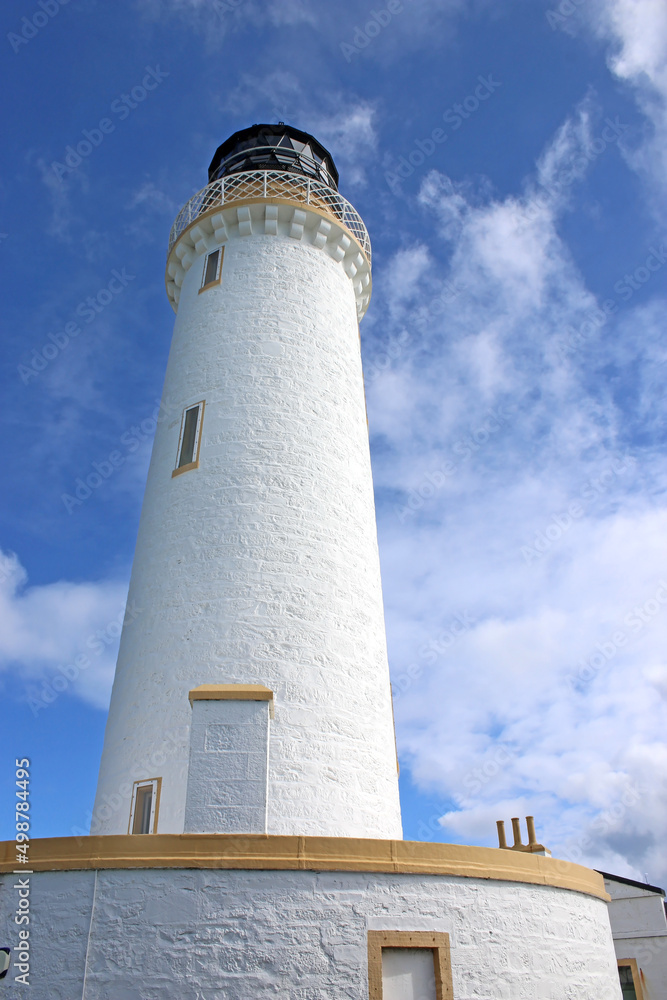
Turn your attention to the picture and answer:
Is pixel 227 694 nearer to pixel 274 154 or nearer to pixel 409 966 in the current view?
pixel 409 966

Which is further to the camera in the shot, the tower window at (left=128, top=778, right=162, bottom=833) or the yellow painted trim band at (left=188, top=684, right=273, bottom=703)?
the tower window at (left=128, top=778, right=162, bottom=833)

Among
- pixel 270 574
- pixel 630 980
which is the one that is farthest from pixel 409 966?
pixel 630 980

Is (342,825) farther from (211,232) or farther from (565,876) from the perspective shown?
(211,232)

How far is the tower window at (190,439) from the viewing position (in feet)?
42.1

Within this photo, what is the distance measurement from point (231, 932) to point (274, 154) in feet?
58.0

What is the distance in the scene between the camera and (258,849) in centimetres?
719

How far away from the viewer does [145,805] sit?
9.97 m

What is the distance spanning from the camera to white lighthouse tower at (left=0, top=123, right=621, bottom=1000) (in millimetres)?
6957

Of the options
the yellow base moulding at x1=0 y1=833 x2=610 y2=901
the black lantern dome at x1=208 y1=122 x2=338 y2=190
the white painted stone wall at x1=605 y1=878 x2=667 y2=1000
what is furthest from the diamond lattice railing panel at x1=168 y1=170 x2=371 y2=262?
the white painted stone wall at x1=605 y1=878 x2=667 y2=1000

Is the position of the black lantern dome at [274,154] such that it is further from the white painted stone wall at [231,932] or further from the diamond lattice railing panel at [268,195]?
the white painted stone wall at [231,932]

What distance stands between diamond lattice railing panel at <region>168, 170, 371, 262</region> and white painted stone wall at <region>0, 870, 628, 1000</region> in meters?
13.6

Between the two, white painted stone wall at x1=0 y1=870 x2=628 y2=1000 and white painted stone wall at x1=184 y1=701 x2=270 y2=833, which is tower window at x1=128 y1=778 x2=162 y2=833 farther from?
white painted stone wall at x1=0 y1=870 x2=628 y2=1000

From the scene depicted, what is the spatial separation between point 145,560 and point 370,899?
6773 mm

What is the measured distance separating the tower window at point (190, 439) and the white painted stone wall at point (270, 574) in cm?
16
